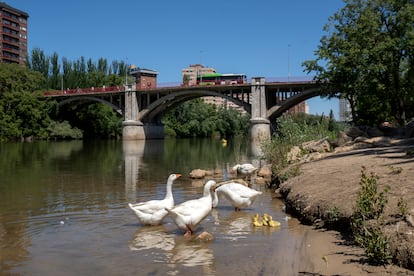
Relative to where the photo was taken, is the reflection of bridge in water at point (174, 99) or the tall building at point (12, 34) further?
the tall building at point (12, 34)

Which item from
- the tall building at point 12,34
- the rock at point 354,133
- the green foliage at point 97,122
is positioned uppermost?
the tall building at point 12,34

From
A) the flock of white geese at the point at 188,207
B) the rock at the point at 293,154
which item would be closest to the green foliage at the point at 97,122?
the rock at the point at 293,154

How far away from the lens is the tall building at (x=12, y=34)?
92.8 metres

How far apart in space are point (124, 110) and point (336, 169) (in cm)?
5965

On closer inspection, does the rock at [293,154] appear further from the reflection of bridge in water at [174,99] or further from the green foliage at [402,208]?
the reflection of bridge in water at [174,99]

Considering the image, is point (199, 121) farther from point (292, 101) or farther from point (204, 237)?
point (204, 237)

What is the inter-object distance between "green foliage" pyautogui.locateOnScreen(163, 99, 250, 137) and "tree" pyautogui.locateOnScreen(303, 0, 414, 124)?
174 ft

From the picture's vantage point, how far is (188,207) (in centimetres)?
764

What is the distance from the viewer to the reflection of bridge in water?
5562 cm

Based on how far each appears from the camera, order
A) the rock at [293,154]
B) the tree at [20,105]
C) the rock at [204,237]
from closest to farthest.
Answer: the rock at [204,237] → the rock at [293,154] → the tree at [20,105]

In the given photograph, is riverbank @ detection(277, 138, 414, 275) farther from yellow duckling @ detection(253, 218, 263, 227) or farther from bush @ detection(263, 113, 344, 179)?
bush @ detection(263, 113, 344, 179)

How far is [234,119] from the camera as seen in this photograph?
86.8 meters

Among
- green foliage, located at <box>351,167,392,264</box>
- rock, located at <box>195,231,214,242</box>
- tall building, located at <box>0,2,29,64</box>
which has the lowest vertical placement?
rock, located at <box>195,231,214,242</box>

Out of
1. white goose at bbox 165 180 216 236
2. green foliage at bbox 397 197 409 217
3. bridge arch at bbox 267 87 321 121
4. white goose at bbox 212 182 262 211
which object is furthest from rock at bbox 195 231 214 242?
bridge arch at bbox 267 87 321 121
